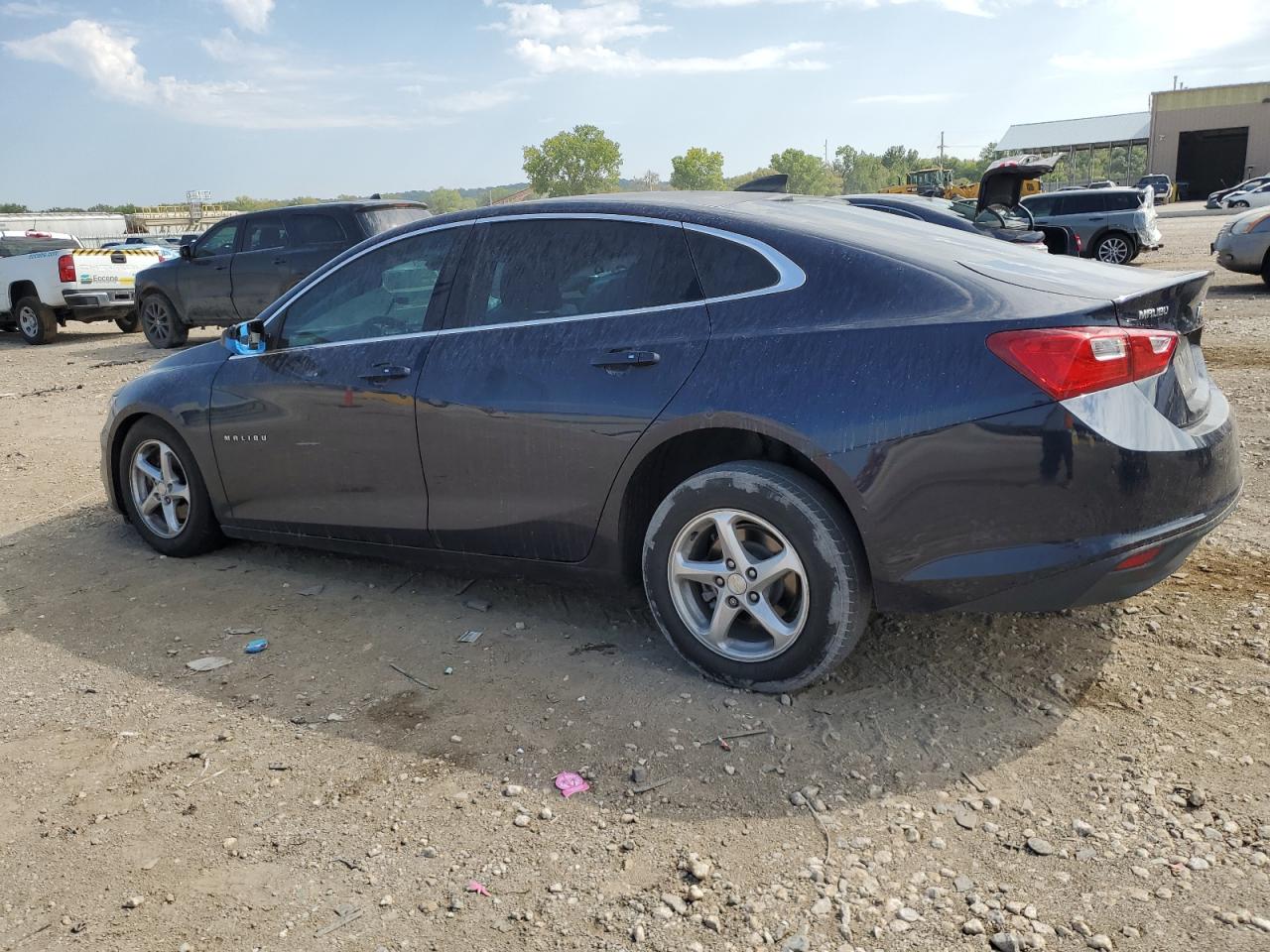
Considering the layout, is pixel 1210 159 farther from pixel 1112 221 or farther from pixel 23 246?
pixel 23 246

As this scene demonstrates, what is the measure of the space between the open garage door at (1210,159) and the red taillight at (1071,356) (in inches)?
3025

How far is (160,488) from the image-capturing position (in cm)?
518

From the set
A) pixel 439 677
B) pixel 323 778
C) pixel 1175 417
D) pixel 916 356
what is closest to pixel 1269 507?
pixel 1175 417

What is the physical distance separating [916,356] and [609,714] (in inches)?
59.2

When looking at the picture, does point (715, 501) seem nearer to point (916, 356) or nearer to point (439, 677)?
point (916, 356)

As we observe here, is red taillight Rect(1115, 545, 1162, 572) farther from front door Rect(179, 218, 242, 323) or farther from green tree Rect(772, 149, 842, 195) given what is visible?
green tree Rect(772, 149, 842, 195)

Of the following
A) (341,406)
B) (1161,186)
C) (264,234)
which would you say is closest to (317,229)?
(264,234)

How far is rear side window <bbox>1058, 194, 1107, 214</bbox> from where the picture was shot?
19547mm

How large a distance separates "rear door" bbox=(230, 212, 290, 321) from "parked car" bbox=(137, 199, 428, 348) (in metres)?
0.01

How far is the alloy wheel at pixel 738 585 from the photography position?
3285mm

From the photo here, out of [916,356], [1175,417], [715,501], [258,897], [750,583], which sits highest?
[916,356]

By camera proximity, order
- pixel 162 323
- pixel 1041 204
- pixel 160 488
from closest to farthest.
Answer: pixel 160 488
pixel 162 323
pixel 1041 204

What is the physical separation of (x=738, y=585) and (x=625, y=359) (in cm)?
85

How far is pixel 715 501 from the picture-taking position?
3.33 m
